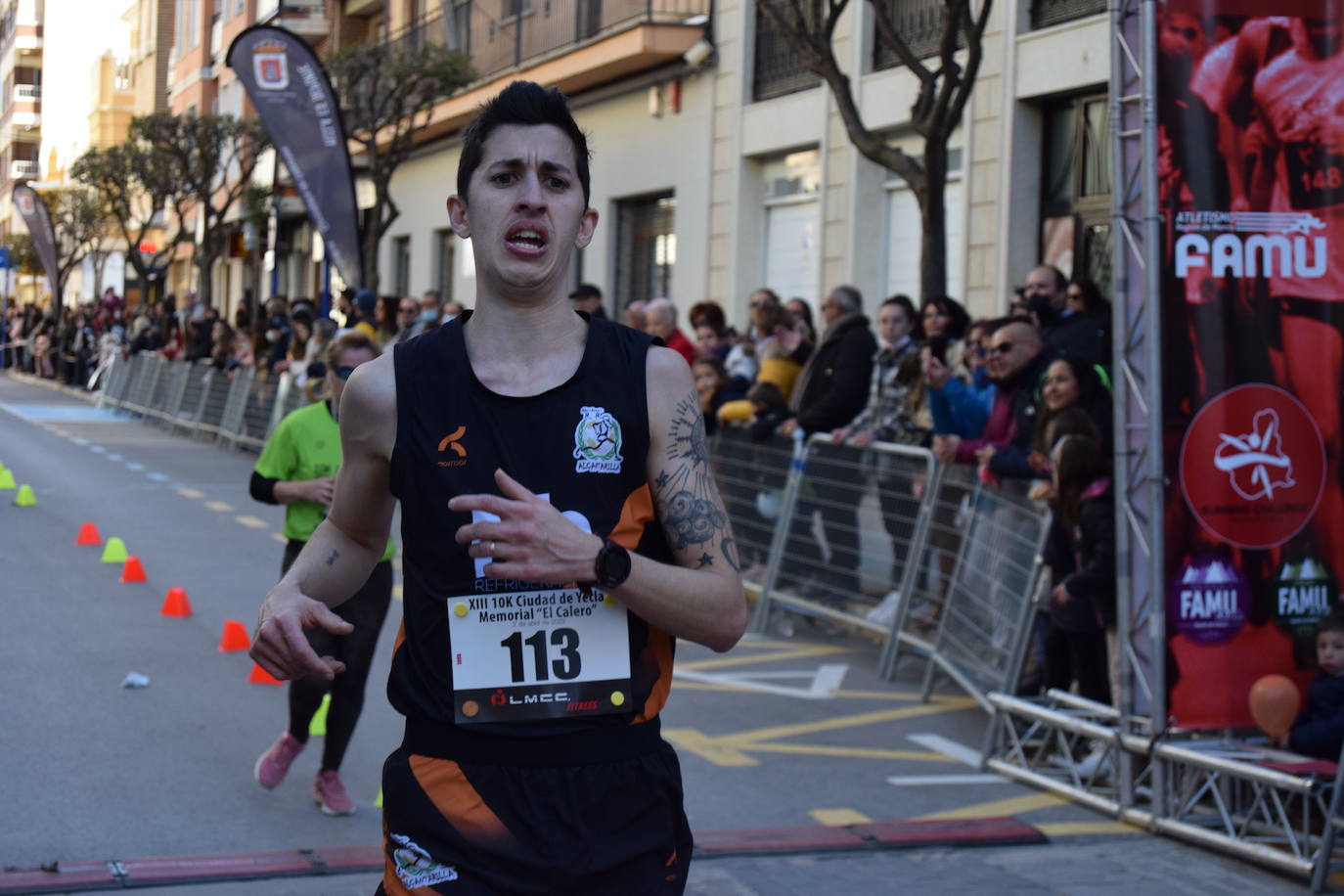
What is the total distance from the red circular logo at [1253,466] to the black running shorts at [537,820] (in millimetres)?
3840

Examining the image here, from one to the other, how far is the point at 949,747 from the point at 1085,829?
4.43 feet

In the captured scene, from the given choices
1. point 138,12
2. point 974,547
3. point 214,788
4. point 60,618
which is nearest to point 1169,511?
point 974,547

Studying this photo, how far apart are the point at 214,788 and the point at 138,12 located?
6435 cm

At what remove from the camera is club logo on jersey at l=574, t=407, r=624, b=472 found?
3037 millimetres

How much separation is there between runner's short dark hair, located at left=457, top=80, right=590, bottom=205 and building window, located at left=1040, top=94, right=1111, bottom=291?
12.9 meters

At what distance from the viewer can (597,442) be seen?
304 centimetres

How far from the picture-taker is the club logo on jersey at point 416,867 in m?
3.07

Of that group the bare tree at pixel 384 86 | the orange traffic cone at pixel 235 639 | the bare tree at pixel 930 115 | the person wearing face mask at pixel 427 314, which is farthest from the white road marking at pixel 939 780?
the bare tree at pixel 384 86

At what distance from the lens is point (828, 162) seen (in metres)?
20.2

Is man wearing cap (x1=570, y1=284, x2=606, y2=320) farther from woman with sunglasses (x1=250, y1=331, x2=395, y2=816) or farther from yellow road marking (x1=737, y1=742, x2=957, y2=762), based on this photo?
woman with sunglasses (x1=250, y1=331, x2=395, y2=816)

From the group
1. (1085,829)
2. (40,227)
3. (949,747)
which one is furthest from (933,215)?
(40,227)

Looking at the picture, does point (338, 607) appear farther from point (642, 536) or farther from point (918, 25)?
point (918, 25)

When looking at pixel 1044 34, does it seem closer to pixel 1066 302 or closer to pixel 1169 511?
pixel 1066 302

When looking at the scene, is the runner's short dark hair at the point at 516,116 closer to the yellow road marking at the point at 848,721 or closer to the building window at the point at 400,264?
the yellow road marking at the point at 848,721
